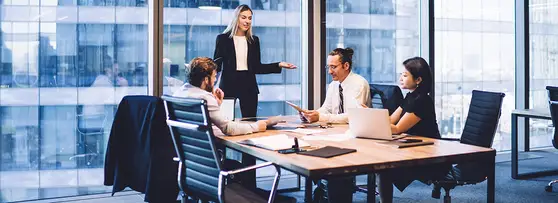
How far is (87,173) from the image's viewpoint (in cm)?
435

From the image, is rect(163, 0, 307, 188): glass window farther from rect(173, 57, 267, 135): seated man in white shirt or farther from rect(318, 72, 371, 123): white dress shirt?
rect(173, 57, 267, 135): seated man in white shirt

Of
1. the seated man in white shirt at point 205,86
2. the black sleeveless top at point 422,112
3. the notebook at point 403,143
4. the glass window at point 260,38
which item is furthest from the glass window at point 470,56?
the seated man in white shirt at point 205,86

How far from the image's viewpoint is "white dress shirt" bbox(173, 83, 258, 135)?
2727 mm

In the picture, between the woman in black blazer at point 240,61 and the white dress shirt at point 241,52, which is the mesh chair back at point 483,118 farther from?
the white dress shirt at point 241,52

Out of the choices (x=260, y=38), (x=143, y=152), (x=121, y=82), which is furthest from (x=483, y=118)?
(x=121, y=82)

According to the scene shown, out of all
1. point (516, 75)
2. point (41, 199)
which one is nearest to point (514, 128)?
point (516, 75)

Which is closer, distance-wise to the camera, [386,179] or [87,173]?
[386,179]

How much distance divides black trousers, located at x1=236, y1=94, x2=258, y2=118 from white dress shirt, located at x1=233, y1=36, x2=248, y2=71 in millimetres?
220

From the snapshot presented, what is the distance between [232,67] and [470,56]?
11.0 feet

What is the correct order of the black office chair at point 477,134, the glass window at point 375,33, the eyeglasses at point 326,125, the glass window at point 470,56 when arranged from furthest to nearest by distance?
the glass window at point 470,56
the glass window at point 375,33
the eyeglasses at point 326,125
the black office chair at point 477,134

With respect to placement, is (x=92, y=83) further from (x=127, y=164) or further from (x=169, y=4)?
(x=127, y=164)

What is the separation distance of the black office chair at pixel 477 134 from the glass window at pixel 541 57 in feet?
11.6

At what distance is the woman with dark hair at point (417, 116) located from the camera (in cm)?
298

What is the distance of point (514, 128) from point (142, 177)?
3536mm
